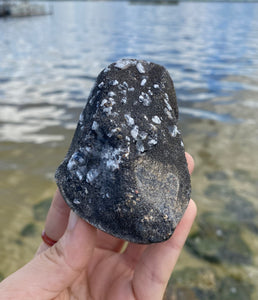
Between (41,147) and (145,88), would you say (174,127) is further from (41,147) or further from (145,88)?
(41,147)

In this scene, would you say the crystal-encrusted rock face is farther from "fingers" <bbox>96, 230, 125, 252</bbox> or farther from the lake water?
the lake water

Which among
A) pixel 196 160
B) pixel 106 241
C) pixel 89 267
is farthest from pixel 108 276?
pixel 196 160

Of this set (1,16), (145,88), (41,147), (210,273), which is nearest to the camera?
(145,88)

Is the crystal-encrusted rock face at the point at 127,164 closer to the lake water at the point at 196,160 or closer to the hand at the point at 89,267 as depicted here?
the hand at the point at 89,267

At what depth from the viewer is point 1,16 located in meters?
32.6

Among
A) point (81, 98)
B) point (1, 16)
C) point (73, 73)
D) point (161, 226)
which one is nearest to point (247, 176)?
point (161, 226)

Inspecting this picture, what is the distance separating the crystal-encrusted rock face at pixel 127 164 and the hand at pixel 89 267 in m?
0.14

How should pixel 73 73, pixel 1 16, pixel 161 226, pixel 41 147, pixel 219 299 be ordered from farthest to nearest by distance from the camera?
pixel 1 16
pixel 73 73
pixel 41 147
pixel 219 299
pixel 161 226

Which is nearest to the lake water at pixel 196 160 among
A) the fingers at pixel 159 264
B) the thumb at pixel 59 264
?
the fingers at pixel 159 264

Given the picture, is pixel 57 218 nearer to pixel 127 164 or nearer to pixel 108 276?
pixel 108 276

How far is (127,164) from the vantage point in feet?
5.06

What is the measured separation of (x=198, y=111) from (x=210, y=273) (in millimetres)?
3667

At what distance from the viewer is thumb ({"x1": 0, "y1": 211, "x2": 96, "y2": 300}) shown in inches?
55.8

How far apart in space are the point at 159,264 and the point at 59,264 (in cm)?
57
